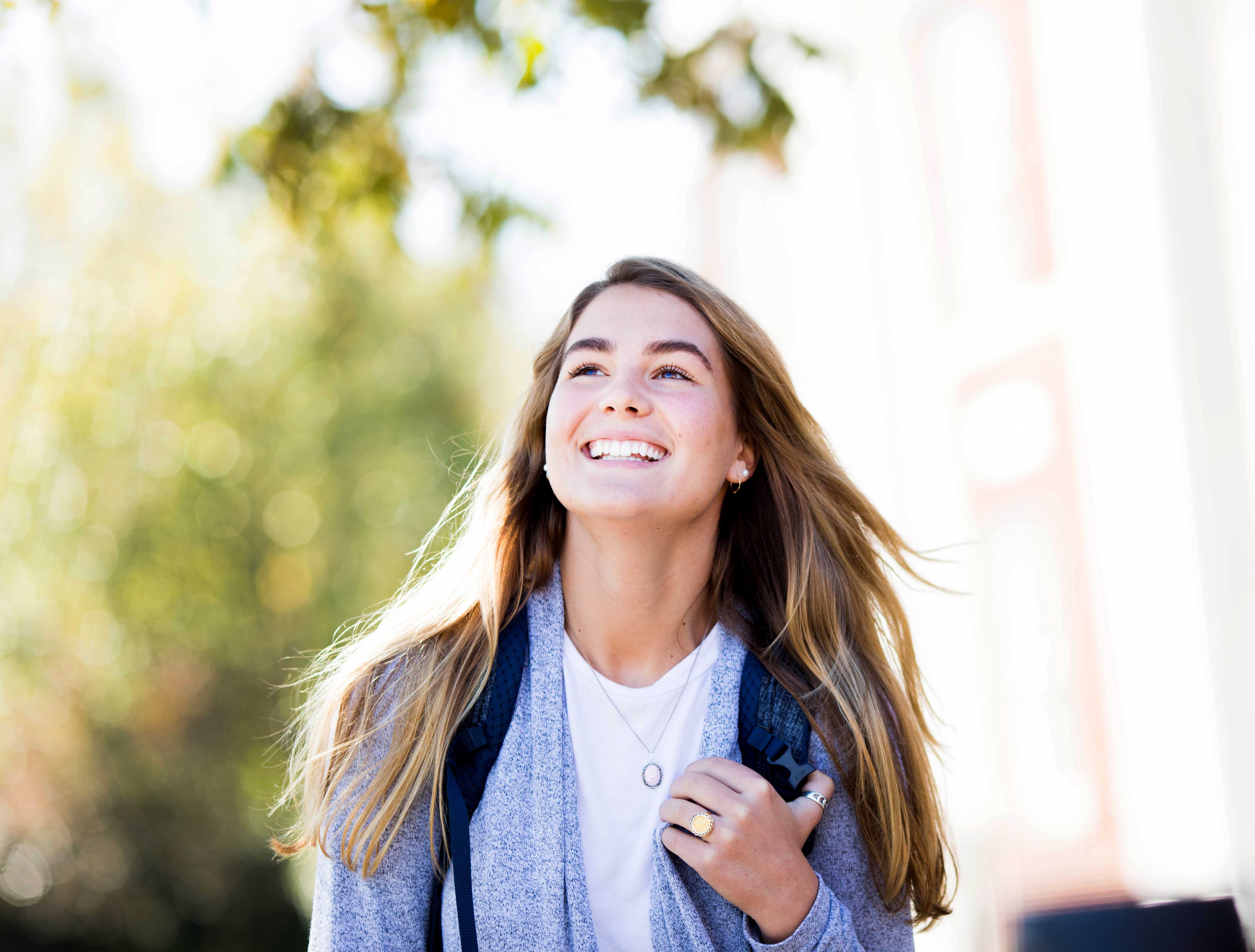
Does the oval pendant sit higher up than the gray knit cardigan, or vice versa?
the oval pendant

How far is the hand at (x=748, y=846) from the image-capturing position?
202 cm

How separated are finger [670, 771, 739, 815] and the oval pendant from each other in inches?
7.0

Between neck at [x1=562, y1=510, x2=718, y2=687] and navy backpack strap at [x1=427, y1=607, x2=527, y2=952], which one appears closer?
navy backpack strap at [x1=427, y1=607, x2=527, y2=952]

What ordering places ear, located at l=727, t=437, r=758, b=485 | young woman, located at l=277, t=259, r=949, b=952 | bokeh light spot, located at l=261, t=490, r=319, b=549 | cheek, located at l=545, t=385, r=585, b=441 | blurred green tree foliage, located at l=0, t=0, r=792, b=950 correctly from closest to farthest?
young woman, located at l=277, t=259, r=949, b=952 → cheek, located at l=545, t=385, r=585, b=441 → ear, located at l=727, t=437, r=758, b=485 → blurred green tree foliage, located at l=0, t=0, r=792, b=950 → bokeh light spot, located at l=261, t=490, r=319, b=549

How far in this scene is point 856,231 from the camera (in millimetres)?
6441

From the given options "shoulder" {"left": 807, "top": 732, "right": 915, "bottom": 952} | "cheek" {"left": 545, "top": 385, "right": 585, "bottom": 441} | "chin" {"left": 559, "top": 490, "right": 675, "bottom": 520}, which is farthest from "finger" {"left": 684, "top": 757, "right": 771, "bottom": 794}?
"cheek" {"left": 545, "top": 385, "right": 585, "bottom": 441}

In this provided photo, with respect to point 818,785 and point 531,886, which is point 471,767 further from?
point 818,785

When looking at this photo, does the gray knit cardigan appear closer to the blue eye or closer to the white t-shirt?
the white t-shirt

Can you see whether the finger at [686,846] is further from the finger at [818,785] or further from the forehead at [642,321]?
the forehead at [642,321]

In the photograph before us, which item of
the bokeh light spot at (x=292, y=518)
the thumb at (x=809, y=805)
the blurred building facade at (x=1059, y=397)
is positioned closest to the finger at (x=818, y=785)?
the thumb at (x=809, y=805)

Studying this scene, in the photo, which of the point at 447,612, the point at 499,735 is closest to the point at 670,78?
the point at 447,612

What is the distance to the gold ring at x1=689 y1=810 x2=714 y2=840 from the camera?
2.03m

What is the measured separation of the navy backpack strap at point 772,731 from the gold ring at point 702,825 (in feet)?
0.69

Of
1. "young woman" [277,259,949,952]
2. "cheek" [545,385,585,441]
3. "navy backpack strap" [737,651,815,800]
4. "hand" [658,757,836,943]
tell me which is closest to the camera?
"hand" [658,757,836,943]
